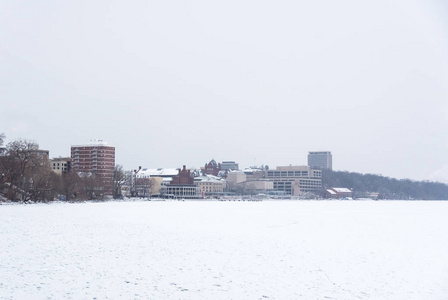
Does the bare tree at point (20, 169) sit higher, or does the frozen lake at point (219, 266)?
the bare tree at point (20, 169)

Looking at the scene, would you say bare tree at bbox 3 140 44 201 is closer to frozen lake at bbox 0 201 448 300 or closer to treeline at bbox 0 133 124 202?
treeline at bbox 0 133 124 202

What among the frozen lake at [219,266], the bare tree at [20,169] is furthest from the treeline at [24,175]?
the frozen lake at [219,266]

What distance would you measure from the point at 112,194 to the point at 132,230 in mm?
121048

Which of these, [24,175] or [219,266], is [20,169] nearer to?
[24,175]

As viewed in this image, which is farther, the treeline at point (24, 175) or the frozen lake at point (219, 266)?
the treeline at point (24, 175)

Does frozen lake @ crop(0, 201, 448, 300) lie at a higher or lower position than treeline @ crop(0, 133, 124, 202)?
lower

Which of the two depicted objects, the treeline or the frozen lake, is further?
the treeline

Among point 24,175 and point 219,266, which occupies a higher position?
point 24,175

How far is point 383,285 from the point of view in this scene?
1917 cm

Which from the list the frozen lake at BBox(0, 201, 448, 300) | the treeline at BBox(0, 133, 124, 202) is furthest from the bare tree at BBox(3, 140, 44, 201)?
the frozen lake at BBox(0, 201, 448, 300)

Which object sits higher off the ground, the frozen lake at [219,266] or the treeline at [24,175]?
the treeline at [24,175]

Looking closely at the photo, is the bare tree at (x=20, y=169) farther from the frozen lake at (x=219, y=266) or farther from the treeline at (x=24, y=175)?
the frozen lake at (x=219, y=266)

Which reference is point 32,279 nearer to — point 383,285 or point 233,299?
point 233,299

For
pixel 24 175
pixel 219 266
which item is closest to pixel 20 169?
pixel 24 175
